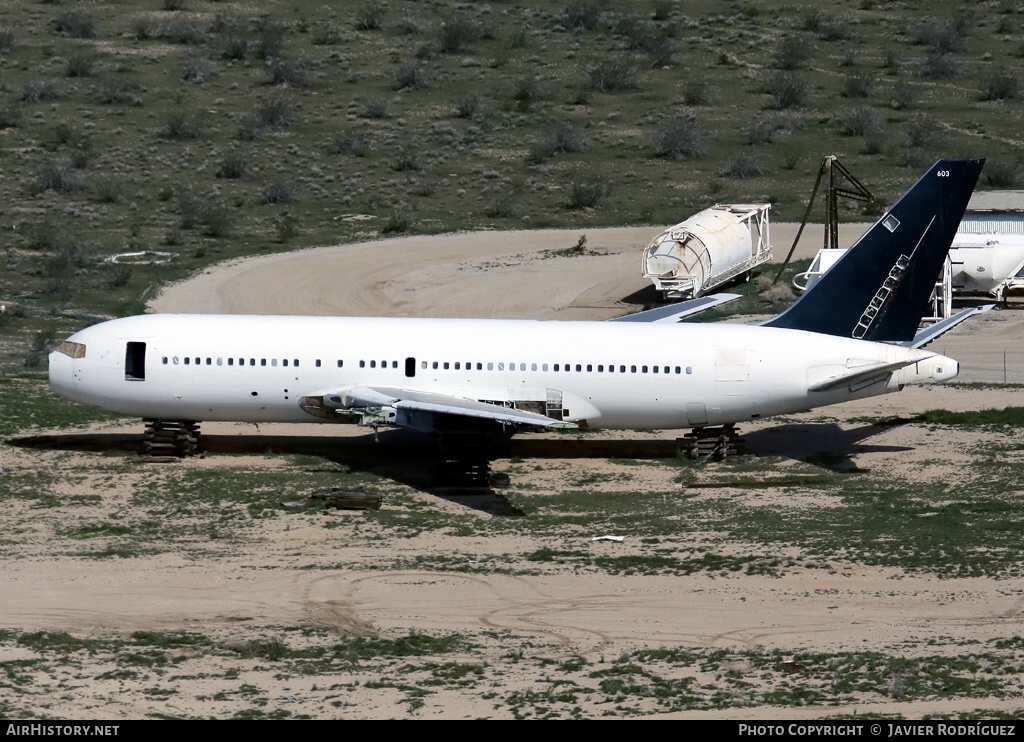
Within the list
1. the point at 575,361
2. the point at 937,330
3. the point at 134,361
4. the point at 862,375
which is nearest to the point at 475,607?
the point at 575,361

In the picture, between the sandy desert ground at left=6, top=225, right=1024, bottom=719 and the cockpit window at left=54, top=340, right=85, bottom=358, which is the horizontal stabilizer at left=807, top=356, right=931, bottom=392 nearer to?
the sandy desert ground at left=6, top=225, right=1024, bottom=719

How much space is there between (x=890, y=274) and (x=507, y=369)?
11.8 metres

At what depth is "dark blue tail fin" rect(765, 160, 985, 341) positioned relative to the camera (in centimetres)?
4653

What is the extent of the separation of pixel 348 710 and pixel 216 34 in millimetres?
103349

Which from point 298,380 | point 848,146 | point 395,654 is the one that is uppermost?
point 848,146

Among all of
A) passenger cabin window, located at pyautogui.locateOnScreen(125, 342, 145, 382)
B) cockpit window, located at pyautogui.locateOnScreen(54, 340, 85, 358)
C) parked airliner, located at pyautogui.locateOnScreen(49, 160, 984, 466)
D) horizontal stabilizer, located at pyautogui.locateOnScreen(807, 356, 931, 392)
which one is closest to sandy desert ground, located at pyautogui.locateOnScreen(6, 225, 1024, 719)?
parked airliner, located at pyautogui.locateOnScreen(49, 160, 984, 466)

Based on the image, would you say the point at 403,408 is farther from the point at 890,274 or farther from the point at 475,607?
the point at 890,274

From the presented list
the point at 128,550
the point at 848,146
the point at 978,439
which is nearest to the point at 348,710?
the point at 128,550

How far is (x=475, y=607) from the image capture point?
34906 mm

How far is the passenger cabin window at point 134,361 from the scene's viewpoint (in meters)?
46.4

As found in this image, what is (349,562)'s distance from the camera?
38156 mm

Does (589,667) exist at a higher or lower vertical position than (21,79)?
lower

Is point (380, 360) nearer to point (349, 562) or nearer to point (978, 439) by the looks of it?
point (349, 562)

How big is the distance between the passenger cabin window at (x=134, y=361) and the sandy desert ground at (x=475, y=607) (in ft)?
8.98
